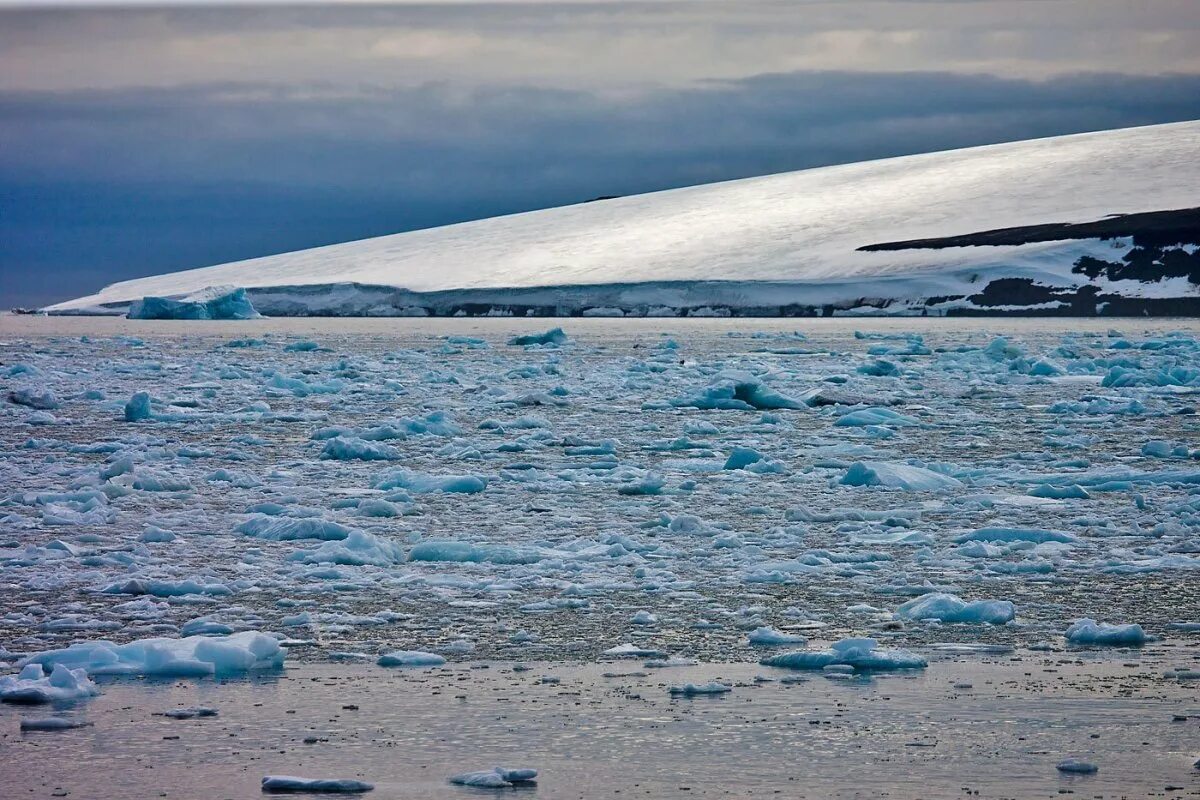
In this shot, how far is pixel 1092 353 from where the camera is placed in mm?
20359

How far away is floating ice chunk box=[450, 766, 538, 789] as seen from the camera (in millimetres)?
2777

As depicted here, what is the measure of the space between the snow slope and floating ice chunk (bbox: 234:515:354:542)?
1507 inches

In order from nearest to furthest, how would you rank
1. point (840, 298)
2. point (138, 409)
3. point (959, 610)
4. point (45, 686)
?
point (45, 686) < point (959, 610) < point (138, 409) < point (840, 298)

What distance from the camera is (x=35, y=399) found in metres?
12.4

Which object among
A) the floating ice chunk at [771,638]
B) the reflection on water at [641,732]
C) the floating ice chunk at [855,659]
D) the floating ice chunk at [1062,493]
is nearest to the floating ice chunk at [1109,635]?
the reflection on water at [641,732]

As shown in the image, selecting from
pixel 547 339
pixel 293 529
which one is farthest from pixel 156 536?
pixel 547 339

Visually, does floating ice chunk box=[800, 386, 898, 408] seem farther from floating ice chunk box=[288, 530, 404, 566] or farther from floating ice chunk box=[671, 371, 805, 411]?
floating ice chunk box=[288, 530, 404, 566]

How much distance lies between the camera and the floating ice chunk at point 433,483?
7215 millimetres

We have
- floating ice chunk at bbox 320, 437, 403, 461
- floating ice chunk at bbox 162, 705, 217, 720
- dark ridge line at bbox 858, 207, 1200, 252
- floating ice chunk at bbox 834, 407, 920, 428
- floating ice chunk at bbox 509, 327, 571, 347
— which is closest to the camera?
floating ice chunk at bbox 162, 705, 217, 720

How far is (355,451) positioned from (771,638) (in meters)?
4.98

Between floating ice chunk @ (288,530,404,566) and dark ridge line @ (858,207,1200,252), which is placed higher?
dark ridge line @ (858,207,1200,252)

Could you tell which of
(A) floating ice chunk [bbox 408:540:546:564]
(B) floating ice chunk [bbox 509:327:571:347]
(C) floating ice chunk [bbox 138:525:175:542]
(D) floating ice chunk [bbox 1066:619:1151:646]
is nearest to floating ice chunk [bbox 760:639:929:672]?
(D) floating ice chunk [bbox 1066:619:1151:646]

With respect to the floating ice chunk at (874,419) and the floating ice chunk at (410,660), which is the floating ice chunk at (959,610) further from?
the floating ice chunk at (874,419)

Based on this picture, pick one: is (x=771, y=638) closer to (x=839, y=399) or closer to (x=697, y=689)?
(x=697, y=689)
